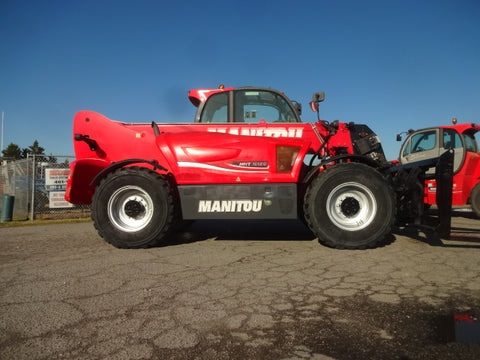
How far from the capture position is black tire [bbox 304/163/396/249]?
4.42m

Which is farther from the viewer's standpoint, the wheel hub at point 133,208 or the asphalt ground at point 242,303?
the wheel hub at point 133,208

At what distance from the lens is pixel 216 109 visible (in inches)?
220

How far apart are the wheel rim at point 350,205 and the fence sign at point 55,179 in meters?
8.64

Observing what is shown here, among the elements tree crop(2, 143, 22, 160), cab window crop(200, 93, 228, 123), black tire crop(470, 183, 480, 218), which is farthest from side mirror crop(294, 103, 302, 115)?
tree crop(2, 143, 22, 160)

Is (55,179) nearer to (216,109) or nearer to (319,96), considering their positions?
(216,109)

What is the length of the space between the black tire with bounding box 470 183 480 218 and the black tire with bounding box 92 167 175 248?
26.9ft

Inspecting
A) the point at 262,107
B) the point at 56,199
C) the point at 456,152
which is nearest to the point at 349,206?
the point at 262,107

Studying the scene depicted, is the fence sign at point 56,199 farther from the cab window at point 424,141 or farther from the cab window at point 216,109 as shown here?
the cab window at point 424,141

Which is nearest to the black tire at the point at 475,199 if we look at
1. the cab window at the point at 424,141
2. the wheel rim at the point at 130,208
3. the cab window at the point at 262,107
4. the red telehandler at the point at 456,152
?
the red telehandler at the point at 456,152

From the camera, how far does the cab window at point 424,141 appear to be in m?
9.52

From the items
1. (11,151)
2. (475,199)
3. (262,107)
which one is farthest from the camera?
(11,151)

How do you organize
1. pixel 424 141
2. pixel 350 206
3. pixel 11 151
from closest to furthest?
pixel 350 206 → pixel 424 141 → pixel 11 151

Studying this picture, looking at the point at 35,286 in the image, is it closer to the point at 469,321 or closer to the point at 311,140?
the point at 469,321

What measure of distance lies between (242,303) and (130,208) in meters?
2.93
